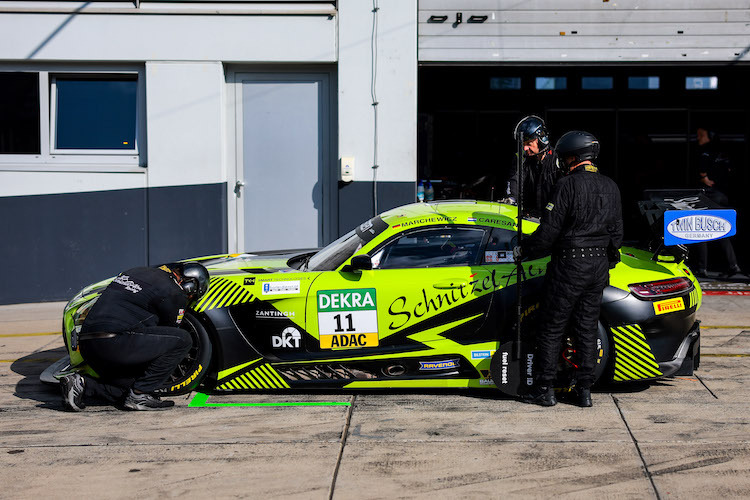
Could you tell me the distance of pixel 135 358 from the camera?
6191 mm

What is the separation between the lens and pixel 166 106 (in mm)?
11039

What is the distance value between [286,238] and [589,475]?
712cm

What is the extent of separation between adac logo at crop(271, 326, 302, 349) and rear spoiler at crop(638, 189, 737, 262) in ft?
9.08

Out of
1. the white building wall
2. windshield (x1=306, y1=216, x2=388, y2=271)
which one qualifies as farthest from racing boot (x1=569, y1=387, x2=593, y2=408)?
the white building wall

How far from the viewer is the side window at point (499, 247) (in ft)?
20.8

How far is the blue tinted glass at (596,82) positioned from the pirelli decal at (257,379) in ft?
27.0

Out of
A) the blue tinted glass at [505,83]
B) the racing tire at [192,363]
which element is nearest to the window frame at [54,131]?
the blue tinted glass at [505,83]

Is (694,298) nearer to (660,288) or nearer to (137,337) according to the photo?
(660,288)

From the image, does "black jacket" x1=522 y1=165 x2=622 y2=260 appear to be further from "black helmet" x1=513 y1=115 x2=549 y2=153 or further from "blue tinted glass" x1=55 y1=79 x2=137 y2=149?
"blue tinted glass" x1=55 y1=79 x2=137 y2=149

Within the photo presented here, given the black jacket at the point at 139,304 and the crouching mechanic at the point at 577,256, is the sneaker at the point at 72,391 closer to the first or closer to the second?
the black jacket at the point at 139,304

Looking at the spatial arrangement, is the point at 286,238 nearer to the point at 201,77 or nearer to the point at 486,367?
the point at 201,77

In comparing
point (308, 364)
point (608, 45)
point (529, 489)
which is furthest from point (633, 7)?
point (529, 489)

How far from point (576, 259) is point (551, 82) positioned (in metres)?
7.44

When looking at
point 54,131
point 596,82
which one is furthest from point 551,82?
point 54,131
